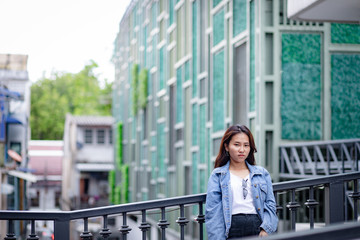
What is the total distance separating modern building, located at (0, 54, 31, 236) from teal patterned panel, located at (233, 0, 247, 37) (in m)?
10.8

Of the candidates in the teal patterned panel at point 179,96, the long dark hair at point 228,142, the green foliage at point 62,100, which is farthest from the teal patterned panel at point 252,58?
the green foliage at point 62,100

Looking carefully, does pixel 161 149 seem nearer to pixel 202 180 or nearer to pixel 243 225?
pixel 202 180

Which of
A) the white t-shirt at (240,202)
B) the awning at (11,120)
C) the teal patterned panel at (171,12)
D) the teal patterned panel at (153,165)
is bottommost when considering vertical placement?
the teal patterned panel at (153,165)

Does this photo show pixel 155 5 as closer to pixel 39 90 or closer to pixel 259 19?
pixel 259 19

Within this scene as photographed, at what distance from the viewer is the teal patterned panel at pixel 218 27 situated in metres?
17.3

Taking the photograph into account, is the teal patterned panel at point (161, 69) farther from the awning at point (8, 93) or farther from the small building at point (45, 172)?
the small building at point (45, 172)

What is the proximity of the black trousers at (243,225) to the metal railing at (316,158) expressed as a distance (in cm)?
578

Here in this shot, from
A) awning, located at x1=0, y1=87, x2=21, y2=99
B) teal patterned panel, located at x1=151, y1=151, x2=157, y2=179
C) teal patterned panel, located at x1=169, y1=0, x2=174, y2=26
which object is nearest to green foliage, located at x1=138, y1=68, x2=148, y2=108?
teal patterned panel, located at x1=151, y1=151, x2=157, y2=179

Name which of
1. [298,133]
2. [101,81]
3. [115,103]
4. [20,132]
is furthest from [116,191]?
[101,81]

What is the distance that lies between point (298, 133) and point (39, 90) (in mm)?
62442

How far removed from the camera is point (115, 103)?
43719mm

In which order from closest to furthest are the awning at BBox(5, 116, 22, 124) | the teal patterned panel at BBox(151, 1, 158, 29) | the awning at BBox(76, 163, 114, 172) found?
the awning at BBox(5, 116, 22, 124) < the teal patterned panel at BBox(151, 1, 158, 29) < the awning at BBox(76, 163, 114, 172)

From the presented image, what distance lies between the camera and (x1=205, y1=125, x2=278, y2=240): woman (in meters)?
6.32

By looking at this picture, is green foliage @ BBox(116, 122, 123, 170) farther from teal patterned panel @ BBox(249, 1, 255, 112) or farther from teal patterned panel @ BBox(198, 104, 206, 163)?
teal patterned panel @ BBox(249, 1, 255, 112)
